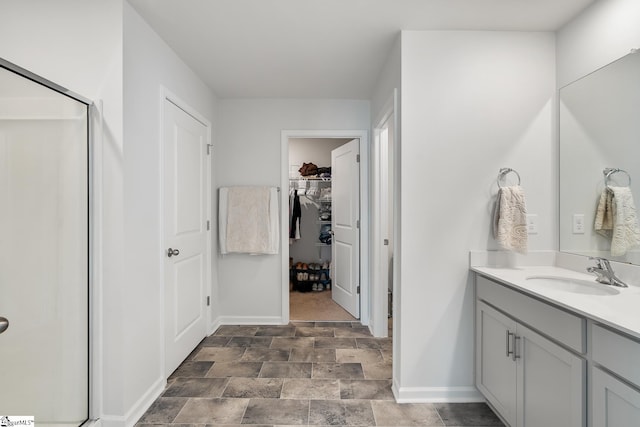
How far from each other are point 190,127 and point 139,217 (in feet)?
3.43

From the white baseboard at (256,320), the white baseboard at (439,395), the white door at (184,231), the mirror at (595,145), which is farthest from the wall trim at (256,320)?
the mirror at (595,145)

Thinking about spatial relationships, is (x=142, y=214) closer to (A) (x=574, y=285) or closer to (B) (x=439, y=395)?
(B) (x=439, y=395)

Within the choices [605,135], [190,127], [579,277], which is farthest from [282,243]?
[605,135]

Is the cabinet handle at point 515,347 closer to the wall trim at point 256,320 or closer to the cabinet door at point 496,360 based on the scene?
the cabinet door at point 496,360

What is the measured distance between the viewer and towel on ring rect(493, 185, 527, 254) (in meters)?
1.97

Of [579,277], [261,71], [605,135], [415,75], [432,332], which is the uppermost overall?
[261,71]

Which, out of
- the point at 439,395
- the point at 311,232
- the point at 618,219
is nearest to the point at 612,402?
the point at 618,219

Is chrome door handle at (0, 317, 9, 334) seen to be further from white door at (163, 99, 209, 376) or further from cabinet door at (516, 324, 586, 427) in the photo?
cabinet door at (516, 324, 586, 427)

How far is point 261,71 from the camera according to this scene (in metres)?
2.75

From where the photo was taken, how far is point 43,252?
1621 mm

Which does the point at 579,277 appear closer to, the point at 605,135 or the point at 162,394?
the point at 605,135

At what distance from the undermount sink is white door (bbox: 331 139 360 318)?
6.17 ft

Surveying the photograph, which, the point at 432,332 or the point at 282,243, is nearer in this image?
the point at 432,332

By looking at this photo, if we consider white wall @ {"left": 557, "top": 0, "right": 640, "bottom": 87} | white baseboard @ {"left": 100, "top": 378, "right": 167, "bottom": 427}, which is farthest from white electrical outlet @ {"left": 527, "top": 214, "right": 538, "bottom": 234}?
white baseboard @ {"left": 100, "top": 378, "right": 167, "bottom": 427}
